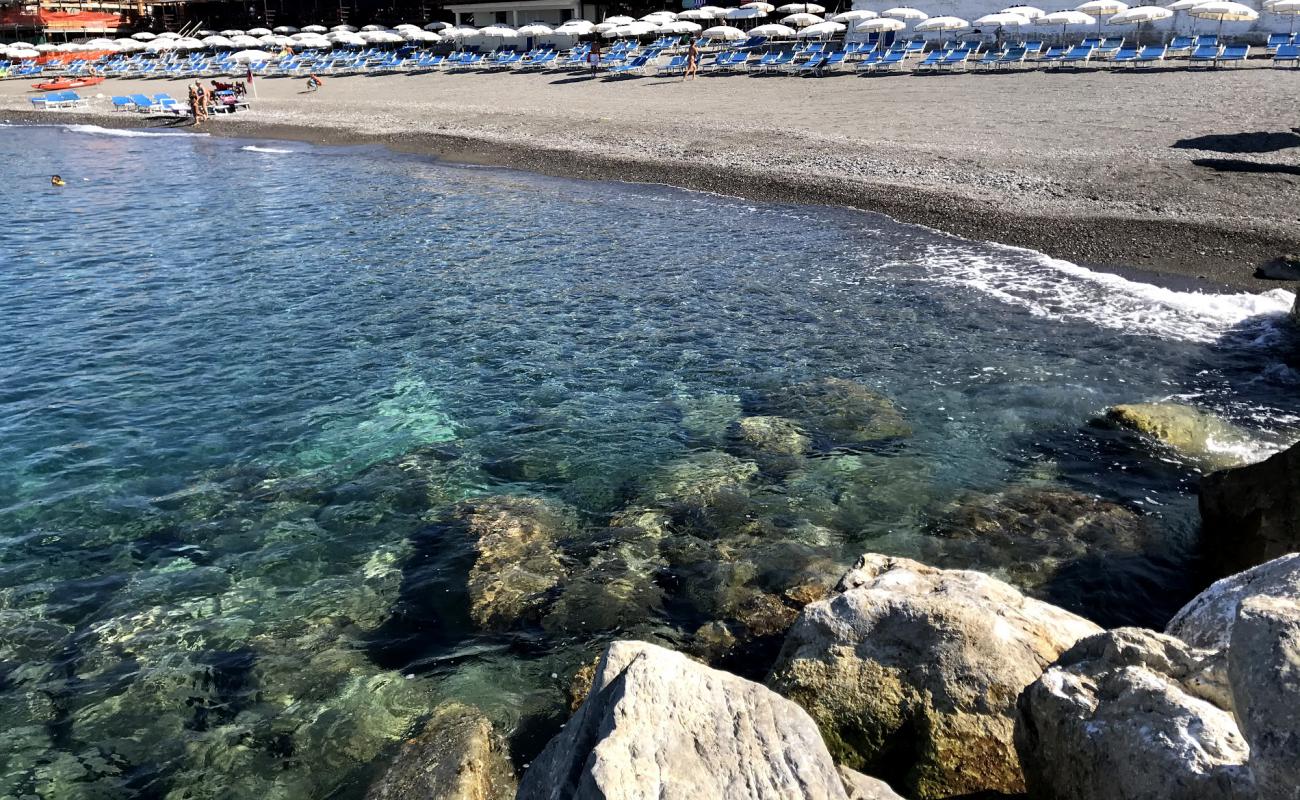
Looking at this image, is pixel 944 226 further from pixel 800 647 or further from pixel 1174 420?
pixel 800 647

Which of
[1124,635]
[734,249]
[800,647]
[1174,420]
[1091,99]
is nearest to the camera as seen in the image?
[1124,635]

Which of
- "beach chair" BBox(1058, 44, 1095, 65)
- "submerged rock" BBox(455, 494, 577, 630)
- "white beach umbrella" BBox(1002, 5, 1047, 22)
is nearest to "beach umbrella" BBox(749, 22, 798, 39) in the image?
"white beach umbrella" BBox(1002, 5, 1047, 22)

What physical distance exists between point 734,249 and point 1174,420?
344 inches

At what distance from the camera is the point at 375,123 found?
108ft

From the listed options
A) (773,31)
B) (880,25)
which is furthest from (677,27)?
(880,25)

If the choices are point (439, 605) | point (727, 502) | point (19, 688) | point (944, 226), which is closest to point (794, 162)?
point (944, 226)

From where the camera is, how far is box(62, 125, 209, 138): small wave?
33.9m

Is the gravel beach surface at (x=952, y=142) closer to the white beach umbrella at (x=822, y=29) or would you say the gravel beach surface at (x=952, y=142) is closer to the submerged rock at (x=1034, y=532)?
the white beach umbrella at (x=822, y=29)

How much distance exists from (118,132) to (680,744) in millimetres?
40687

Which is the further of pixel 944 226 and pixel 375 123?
pixel 375 123

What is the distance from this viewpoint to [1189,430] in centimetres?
879

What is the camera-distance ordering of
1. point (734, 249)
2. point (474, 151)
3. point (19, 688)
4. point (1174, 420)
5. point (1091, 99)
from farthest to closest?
point (474, 151), point (1091, 99), point (734, 249), point (1174, 420), point (19, 688)

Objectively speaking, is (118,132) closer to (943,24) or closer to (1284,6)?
(943,24)

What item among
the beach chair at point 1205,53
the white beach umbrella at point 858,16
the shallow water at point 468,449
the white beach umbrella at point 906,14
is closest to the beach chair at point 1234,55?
the beach chair at point 1205,53
